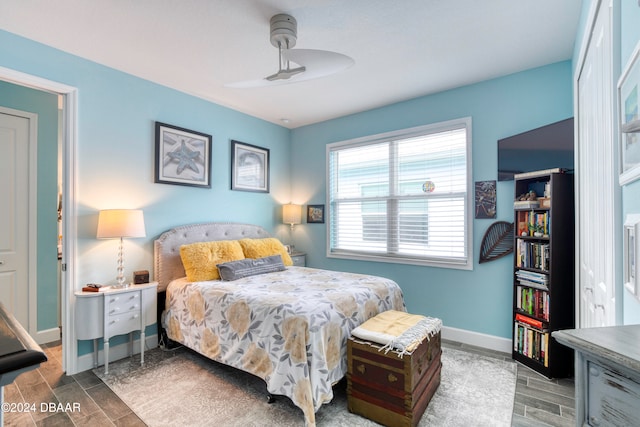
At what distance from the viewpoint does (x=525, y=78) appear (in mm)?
2957

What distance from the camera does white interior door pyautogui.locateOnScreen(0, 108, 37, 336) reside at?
3119 millimetres

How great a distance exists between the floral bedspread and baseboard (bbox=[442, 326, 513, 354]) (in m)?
0.97

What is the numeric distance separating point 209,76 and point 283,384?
2.88 metres

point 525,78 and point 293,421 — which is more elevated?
point 525,78

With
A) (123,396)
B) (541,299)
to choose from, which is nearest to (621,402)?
(541,299)

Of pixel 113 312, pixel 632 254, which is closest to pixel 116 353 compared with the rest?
pixel 113 312

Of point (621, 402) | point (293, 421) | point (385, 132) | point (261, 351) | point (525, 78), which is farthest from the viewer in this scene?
point (385, 132)

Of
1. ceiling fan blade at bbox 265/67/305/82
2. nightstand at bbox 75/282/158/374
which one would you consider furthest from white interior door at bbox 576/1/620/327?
nightstand at bbox 75/282/158/374

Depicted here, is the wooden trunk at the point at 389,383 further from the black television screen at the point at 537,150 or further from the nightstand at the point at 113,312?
Answer: the nightstand at the point at 113,312

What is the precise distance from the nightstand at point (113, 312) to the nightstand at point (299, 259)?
196cm

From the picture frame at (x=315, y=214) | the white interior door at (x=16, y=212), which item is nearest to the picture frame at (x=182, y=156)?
the white interior door at (x=16, y=212)

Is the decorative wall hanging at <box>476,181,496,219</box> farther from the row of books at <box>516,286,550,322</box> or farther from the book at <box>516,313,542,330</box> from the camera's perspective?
the book at <box>516,313,542,330</box>

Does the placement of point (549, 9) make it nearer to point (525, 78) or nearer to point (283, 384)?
point (525, 78)

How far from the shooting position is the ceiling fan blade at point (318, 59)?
6.77ft
